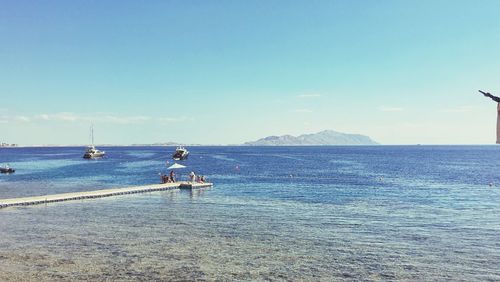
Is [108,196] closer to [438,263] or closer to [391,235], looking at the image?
[391,235]

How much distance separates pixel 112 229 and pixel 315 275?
18.4m

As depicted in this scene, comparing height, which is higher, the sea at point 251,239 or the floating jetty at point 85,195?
the floating jetty at point 85,195

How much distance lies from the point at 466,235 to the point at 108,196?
134 ft

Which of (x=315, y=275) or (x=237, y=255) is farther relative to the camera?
(x=237, y=255)

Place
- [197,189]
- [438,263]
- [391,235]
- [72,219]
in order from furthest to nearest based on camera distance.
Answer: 1. [197,189]
2. [72,219]
3. [391,235]
4. [438,263]

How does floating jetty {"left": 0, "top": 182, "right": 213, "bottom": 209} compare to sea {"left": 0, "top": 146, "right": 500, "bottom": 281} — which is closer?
sea {"left": 0, "top": 146, "right": 500, "bottom": 281}

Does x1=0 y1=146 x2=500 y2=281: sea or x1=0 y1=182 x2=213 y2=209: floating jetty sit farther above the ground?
x1=0 y1=182 x2=213 y2=209: floating jetty

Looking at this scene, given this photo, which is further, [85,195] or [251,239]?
[85,195]

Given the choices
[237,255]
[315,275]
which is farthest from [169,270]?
[315,275]

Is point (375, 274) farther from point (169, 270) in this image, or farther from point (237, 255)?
point (169, 270)

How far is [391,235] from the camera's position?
111ft

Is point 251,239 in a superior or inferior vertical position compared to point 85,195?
inferior

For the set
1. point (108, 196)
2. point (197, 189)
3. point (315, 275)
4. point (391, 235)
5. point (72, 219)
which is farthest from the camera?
point (197, 189)

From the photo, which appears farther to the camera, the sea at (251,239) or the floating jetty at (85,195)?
the floating jetty at (85,195)
